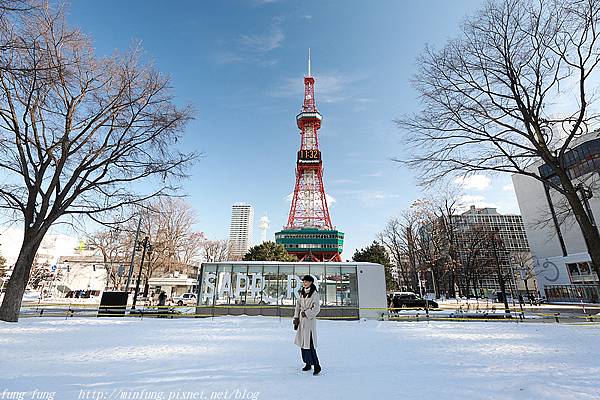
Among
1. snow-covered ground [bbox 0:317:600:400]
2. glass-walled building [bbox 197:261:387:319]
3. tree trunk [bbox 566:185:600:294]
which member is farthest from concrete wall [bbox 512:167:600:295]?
snow-covered ground [bbox 0:317:600:400]

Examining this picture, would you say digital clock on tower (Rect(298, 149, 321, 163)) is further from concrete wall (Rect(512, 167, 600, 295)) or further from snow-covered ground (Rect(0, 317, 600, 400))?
snow-covered ground (Rect(0, 317, 600, 400))

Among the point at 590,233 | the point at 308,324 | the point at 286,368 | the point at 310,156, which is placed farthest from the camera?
the point at 310,156

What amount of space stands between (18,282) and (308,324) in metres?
10.7

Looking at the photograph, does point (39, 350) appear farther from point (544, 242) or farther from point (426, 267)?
point (544, 242)

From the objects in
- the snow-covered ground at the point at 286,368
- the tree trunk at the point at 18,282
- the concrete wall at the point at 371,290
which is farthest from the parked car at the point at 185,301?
the snow-covered ground at the point at 286,368

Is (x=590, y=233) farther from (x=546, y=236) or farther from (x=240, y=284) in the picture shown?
(x=546, y=236)

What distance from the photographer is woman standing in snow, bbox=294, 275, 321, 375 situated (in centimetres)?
439

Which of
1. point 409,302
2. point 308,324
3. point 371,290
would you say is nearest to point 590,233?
point 371,290

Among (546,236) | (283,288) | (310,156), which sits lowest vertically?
(283,288)

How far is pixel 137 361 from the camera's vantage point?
4984 mm

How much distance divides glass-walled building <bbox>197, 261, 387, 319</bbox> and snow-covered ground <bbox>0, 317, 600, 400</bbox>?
22.3ft

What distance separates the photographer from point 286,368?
464cm

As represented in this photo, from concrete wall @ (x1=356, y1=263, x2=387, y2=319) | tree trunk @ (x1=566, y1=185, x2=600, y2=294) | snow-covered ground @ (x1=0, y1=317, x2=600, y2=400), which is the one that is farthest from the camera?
concrete wall @ (x1=356, y1=263, x2=387, y2=319)

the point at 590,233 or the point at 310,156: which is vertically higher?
the point at 310,156
